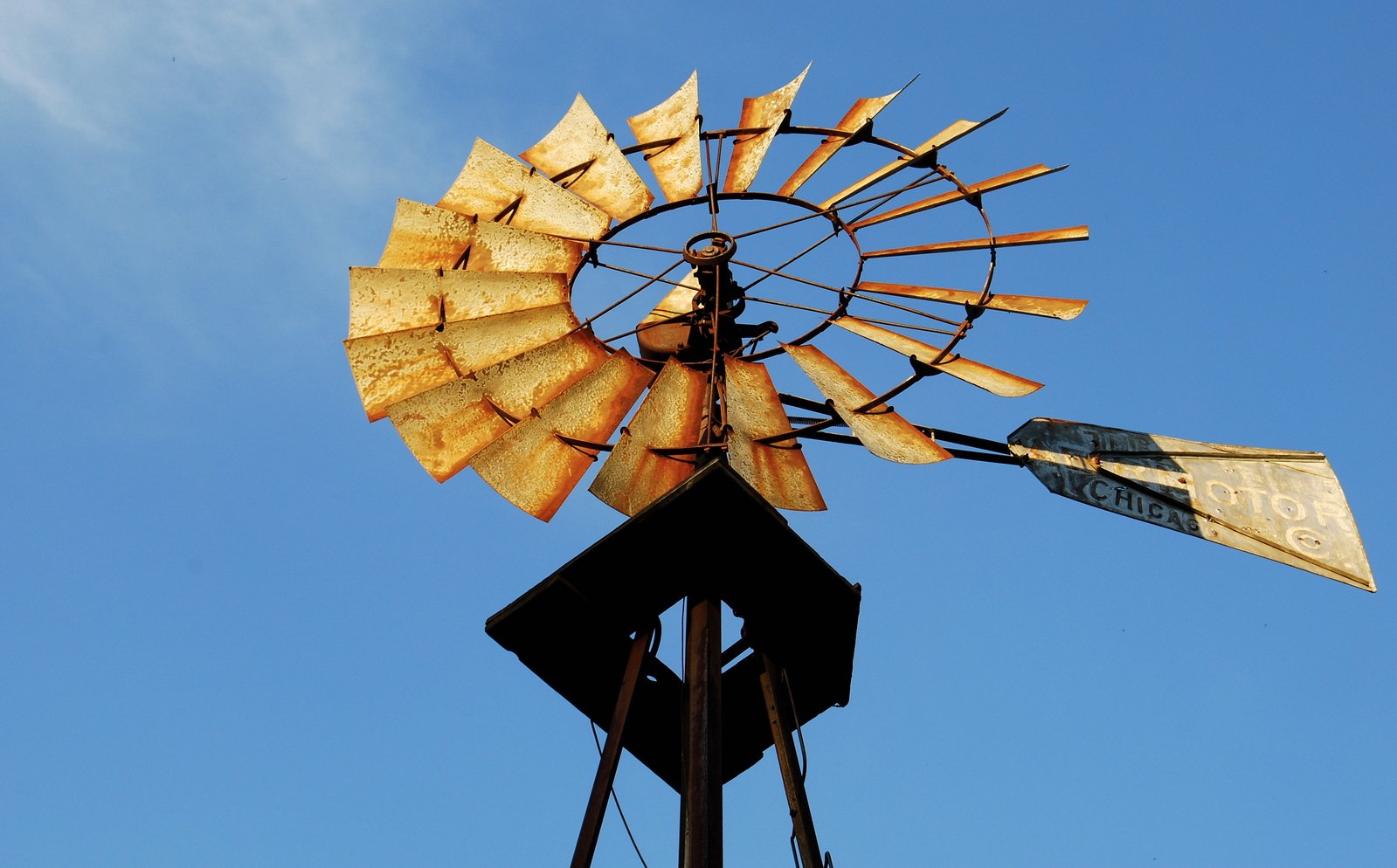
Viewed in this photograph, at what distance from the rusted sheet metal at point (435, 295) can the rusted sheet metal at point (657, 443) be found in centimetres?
78

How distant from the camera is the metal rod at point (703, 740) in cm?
430

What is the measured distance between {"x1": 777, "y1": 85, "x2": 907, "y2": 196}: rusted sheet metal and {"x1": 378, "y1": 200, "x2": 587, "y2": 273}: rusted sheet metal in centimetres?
110

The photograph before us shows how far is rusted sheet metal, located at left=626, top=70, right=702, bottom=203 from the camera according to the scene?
22.1ft

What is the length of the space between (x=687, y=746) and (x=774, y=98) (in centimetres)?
380

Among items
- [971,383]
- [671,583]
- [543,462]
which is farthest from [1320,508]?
[543,462]

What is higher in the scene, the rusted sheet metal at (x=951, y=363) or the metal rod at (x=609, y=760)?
the rusted sheet metal at (x=951, y=363)

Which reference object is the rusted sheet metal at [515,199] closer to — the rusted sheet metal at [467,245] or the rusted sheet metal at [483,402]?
the rusted sheet metal at [467,245]

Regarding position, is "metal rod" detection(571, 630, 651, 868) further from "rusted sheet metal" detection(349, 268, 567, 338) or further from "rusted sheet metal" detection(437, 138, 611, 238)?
"rusted sheet metal" detection(437, 138, 611, 238)

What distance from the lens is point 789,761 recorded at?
194 inches

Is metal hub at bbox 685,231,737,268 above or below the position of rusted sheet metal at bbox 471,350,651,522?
above

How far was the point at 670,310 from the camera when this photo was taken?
6953 mm

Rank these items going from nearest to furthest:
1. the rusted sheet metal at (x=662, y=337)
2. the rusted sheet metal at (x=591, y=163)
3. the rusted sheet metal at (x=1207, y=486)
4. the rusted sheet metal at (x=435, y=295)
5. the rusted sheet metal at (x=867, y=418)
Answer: the rusted sheet metal at (x=867, y=418) → the rusted sheet metal at (x=1207, y=486) → the rusted sheet metal at (x=435, y=295) → the rusted sheet metal at (x=662, y=337) → the rusted sheet metal at (x=591, y=163)

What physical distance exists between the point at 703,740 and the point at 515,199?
125 inches

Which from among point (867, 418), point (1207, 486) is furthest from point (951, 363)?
point (1207, 486)
